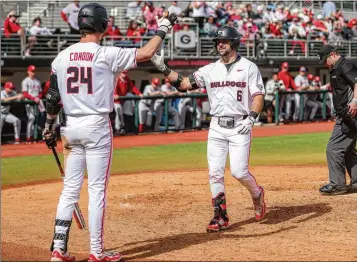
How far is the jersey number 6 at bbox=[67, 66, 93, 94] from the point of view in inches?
269

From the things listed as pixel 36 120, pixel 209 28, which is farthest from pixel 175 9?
pixel 36 120

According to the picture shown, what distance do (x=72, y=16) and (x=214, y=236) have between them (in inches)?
651

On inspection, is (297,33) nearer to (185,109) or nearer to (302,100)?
(302,100)

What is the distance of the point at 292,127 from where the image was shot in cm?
2411

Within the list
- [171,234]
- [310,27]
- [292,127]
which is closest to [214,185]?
[171,234]

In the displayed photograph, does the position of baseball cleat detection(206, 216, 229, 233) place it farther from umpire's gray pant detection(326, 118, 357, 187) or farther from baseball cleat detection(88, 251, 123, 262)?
umpire's gray pant detection(326, 118, 357, 187)

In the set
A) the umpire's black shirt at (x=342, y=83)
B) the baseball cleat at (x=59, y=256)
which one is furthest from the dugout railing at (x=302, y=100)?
the baseball cleat at (x=59, y=256)

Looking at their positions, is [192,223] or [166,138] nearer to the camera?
[192,223]

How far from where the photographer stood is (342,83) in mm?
10727

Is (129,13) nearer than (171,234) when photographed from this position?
No

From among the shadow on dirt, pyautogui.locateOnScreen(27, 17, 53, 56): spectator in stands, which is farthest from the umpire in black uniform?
pyautogui.locateOnScreen(27, 17, 53, 56): spectator in stands

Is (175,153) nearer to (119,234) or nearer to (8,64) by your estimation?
(8,64)

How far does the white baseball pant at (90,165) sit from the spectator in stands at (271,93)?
18.2m

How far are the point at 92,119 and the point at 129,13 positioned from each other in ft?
66.9
